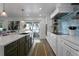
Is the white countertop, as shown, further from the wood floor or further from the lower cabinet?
the wood floor

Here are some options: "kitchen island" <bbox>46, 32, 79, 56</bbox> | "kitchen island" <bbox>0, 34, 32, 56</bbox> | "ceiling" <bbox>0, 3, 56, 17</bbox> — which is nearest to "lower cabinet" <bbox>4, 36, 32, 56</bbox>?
"kitchen island" <bbox>0, 34, 32, 56</bbox>

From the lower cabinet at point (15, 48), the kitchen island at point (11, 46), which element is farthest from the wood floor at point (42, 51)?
the kitchen island at point (11, 46)

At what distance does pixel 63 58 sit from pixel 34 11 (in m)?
5.12

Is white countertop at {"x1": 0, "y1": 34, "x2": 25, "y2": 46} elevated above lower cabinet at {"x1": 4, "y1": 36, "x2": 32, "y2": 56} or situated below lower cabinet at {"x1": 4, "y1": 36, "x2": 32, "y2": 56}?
above

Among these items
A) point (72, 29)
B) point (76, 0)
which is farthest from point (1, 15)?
point (76, 0)

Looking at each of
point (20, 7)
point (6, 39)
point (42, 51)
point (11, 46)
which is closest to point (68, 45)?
point (11, 46)

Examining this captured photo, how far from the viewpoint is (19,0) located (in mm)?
1140

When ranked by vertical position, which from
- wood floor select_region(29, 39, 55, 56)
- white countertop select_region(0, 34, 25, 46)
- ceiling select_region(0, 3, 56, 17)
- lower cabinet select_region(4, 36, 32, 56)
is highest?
ceiling select_region(0, 3, 56, 17)

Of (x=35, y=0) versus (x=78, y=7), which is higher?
(x=78, y=7)

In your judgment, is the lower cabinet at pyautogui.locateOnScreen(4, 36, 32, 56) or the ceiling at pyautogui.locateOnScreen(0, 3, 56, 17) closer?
the lower cabinet at pyautogui.locateOnScreen(4, 36, 32, 56)

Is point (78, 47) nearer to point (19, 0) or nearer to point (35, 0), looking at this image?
point (35, 0)

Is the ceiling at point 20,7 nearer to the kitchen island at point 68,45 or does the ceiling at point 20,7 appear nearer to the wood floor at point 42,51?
the kitchen island at point 68,45

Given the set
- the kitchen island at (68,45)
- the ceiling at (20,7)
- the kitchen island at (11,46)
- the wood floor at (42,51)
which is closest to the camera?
the kitchen island at (11,46)

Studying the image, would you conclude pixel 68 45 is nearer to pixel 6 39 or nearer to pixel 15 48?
pixel 15 48
